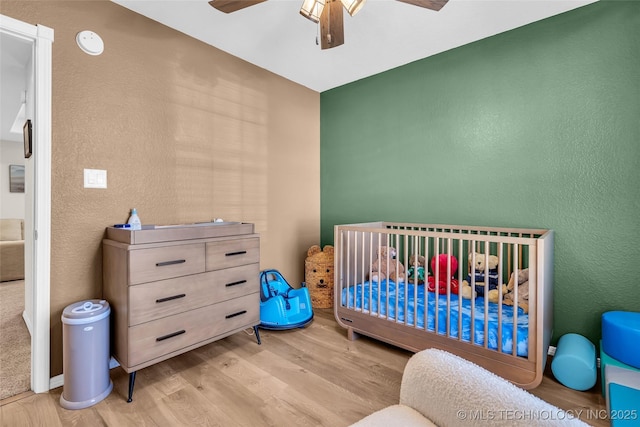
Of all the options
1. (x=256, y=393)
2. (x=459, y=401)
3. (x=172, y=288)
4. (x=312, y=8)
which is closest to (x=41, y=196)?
(x=172, y=288)

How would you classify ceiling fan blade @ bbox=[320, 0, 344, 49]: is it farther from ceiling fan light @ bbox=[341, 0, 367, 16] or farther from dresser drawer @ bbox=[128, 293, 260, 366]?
dresser drawer @ bbox=[128, 293, 260, 366]

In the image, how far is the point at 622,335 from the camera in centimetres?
164

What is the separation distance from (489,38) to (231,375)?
3170 mm

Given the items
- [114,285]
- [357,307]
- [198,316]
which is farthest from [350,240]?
[114,285]

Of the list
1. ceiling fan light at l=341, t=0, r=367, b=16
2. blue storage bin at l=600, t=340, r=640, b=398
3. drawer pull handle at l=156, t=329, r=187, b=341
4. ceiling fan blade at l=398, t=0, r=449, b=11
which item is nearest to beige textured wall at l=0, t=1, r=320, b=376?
drawer pull handle at l=156, t=329, r=187, b=341

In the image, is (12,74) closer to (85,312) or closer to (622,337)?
(85,312)

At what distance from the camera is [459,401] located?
0.77 meters

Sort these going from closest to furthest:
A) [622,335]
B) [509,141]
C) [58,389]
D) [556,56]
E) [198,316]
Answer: [622,335] → [58,389] → [198,316] → [556,56] → [509,141]

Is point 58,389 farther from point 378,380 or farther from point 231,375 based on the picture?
point 378,380

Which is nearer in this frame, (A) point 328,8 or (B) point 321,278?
(A) point 328,8

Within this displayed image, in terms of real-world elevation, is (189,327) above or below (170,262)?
below

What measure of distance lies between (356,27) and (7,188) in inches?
273

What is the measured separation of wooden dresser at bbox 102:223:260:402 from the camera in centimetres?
168

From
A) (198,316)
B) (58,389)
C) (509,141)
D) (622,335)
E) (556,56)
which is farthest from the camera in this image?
(509,141)
